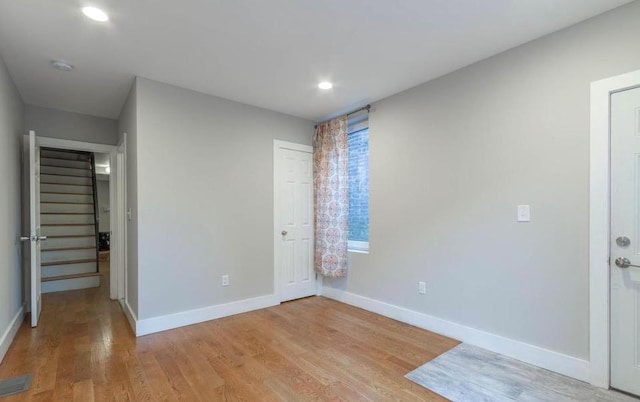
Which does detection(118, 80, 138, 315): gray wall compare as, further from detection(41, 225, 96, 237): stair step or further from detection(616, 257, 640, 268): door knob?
detection(616, 257, 640, 268): door knob

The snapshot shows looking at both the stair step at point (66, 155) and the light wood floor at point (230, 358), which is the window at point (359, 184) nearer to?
the light wood floor at point (230, 358)

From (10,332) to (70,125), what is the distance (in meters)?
2.58

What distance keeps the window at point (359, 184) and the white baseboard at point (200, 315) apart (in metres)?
1.33

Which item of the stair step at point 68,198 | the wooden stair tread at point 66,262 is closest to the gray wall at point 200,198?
the wooden stair tread at point 66,262

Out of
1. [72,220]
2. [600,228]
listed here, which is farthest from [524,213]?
[72,220]

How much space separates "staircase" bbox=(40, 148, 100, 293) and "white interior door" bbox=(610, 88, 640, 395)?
21.2ft

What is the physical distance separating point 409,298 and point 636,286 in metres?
1.78

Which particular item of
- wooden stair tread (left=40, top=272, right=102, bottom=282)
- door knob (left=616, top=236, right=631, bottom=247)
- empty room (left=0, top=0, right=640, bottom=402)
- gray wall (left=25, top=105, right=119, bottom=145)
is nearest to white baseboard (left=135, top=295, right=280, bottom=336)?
empty room (left=0, top=0, right=640, bottom=402)

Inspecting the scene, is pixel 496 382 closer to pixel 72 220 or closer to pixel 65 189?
pixel 72 220

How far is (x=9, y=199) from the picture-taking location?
9.58 ft

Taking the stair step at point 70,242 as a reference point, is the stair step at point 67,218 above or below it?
above

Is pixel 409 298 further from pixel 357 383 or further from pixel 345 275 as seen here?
pixel 357 383

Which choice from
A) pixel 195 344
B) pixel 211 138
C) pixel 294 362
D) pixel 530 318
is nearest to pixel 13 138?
pixel 211 138

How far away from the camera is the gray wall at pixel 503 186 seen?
7.22 ft
